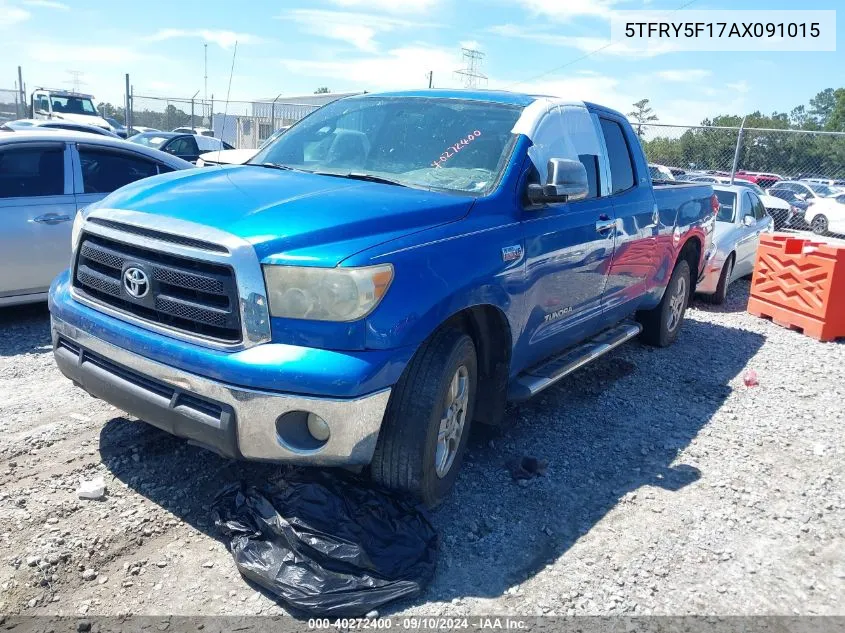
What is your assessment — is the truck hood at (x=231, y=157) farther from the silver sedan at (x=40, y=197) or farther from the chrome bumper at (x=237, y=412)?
the chrome bumper at (x=237, y=412)

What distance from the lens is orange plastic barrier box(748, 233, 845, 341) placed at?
790cm

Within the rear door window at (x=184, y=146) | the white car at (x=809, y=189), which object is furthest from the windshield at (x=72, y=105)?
the white car at (x=809, y=189)

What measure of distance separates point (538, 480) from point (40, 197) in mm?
4741

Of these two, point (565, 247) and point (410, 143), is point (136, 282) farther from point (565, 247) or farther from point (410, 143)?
point (565, 247)

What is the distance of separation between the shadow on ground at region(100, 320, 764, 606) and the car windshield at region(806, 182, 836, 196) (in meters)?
20.6

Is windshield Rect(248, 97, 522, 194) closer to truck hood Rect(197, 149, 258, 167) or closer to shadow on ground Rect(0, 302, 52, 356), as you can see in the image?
truck hood Rect(197, 149, 258, 167)

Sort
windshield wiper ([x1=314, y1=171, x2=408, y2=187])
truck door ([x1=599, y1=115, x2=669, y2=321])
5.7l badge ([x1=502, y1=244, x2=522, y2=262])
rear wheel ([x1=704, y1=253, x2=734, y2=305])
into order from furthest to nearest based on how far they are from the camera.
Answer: rear wheel ([x1=704, y1=253, x2=734, y2=305]) → truck door ([x1=599, y1=115, x2=669, y2=321]) → windshield wiper ([x1=314, y1=171, x2=408, y2=187]) → 5.7l badge ([x1=502, y1=244, x2=522, y2=262])

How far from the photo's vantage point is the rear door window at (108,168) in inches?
249

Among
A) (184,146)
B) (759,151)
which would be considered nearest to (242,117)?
(184,146)

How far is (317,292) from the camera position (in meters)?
2.88

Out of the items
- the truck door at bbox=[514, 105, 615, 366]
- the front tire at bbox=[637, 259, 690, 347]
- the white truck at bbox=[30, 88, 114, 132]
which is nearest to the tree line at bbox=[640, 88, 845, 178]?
the front tire at bbox=[637, 259, 690, 347]

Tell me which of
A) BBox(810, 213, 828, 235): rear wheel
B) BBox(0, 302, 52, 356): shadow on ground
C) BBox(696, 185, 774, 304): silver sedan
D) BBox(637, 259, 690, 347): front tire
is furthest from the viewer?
BBox(810, 213, 828, 235): rear wheel

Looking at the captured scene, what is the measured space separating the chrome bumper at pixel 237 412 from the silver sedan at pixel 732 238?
718 cm

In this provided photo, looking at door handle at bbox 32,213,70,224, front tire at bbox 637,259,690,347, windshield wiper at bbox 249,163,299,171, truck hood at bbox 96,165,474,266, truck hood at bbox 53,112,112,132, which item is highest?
truck hood at bbox 53,112,112,132
